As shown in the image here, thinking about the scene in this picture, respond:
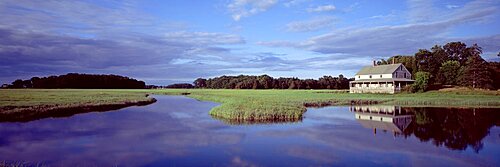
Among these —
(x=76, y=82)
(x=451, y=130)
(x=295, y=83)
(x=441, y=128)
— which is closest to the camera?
(x=451, y=130)

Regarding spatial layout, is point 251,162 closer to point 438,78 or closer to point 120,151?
point 120,151

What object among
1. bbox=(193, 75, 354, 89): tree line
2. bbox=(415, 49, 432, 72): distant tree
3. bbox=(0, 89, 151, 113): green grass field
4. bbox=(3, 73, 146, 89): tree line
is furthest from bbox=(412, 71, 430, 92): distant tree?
bbox=(3, 73, 146, 89): tree line

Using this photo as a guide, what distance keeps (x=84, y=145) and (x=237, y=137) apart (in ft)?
27.4

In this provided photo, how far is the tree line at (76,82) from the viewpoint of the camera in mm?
133750

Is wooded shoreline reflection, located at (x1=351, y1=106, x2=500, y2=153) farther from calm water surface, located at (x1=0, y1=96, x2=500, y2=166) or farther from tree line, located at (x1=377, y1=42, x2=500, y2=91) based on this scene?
tree line, located at (x1=377, y1=42, x2=500, y2=91)

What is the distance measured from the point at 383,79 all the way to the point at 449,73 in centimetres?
1638

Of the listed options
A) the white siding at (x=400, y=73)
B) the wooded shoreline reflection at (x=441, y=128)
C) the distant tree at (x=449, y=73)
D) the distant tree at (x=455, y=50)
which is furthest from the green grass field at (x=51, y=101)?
the distant tree at (x=455, y=50)

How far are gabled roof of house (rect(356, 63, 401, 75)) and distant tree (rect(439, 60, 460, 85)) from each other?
13.0 m

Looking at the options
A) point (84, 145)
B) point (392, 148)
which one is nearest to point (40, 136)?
point (84, 145)

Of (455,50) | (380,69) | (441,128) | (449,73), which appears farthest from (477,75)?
(441,128)

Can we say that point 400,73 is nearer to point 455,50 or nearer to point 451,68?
point 451,68

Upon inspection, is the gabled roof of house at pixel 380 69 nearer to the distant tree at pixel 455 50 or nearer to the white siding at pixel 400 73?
the white siding at pixel 400 73

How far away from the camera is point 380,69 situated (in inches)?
2827

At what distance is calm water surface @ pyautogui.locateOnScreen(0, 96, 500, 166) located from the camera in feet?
48.4
